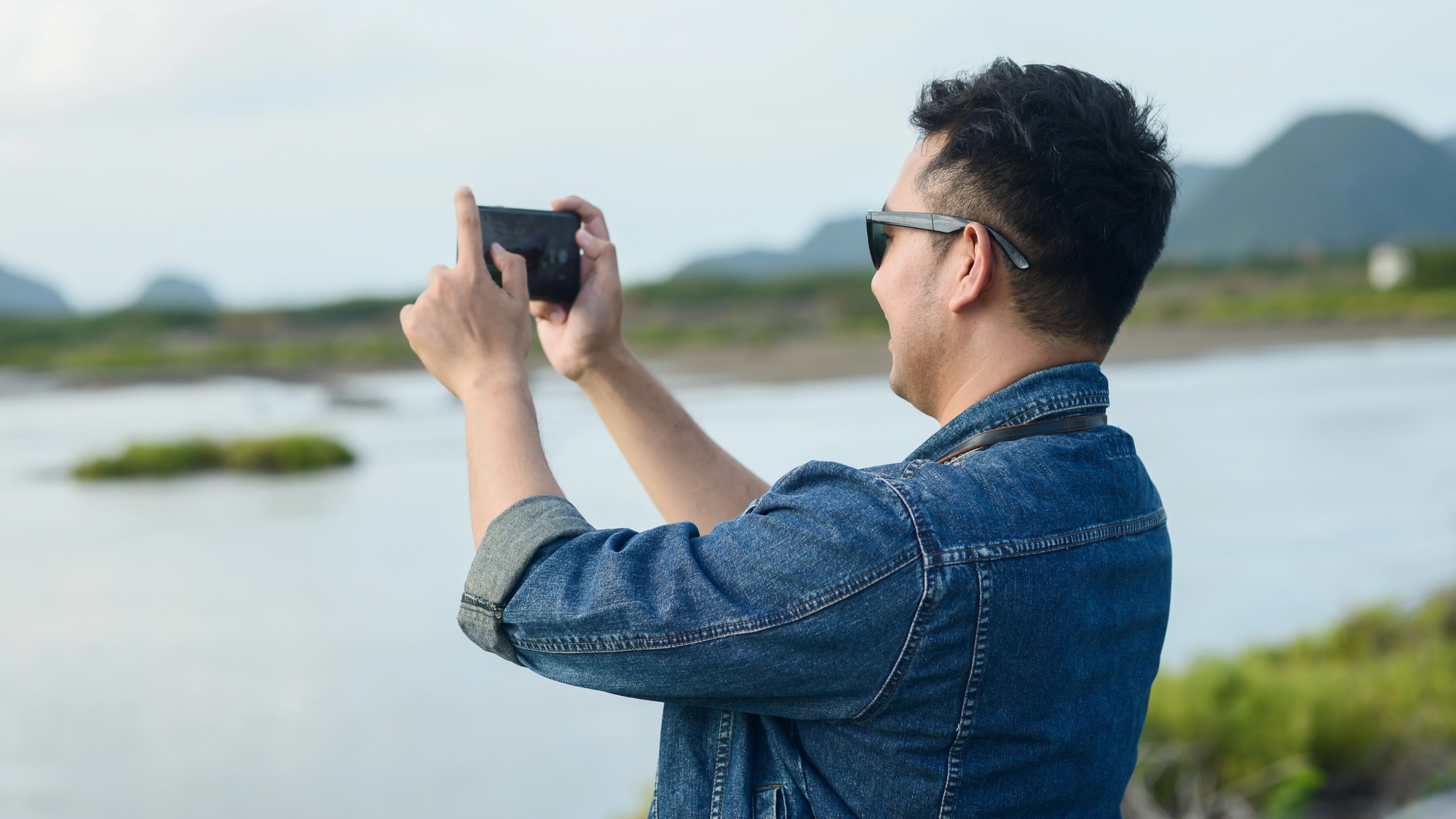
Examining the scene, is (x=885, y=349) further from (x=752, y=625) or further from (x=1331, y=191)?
(x=1331, y=191)

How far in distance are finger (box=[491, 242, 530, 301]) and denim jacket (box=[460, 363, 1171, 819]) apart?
28 cm

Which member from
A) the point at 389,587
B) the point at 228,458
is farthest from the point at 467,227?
the point at 228,458

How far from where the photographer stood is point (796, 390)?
2247 centimetres

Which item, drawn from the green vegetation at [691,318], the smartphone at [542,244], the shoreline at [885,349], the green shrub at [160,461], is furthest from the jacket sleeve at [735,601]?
the shoreline at [885,349]

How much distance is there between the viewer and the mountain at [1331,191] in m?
91.2

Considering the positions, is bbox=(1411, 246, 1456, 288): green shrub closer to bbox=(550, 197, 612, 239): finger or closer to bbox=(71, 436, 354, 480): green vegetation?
bbox=(71, 436, 354, 480): green vegetation

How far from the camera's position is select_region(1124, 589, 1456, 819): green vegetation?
3.33 meters

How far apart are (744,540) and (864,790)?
24cm

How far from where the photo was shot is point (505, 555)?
0.89 m

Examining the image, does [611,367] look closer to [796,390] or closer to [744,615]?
[744,615]

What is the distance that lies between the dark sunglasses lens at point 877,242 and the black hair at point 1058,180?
0.25ft

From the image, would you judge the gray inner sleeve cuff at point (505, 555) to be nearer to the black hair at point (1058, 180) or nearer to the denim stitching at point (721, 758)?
the denim stitching at point (721, 758)

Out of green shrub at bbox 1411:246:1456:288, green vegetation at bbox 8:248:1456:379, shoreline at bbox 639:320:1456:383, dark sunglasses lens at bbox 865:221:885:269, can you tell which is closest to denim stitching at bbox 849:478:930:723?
dark sunglasses lens at bbox 865:221:885:269

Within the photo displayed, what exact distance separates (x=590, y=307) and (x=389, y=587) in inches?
371
